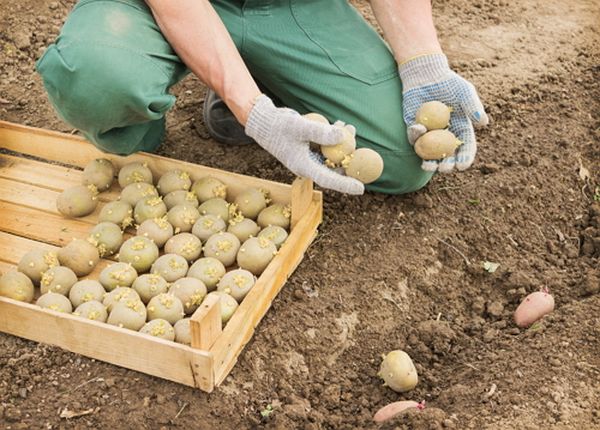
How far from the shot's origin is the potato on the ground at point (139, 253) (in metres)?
2.57

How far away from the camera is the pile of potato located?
93.1 inches

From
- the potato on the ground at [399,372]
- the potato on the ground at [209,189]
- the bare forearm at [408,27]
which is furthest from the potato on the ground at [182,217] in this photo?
the bare forearm at [408,27]

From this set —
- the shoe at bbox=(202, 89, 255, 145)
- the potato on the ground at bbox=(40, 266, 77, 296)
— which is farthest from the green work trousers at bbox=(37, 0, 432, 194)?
the potato on the ground at bbox=(40, 266, 77, 296)

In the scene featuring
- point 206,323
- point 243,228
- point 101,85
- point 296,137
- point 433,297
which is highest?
point 101,85

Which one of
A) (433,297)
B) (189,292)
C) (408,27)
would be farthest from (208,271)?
(408,27)

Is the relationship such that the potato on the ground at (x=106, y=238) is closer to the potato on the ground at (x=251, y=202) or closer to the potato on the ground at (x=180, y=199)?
the potato on the ground at (x=180, y=199)

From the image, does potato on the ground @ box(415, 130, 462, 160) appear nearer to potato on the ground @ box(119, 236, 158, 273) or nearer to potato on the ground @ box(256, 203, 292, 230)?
potato on the ground @ box(256, 203, 292, 230)

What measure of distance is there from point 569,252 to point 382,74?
0.99 meters

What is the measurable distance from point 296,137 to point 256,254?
1.34 feet

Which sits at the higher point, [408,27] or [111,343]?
[408,27]

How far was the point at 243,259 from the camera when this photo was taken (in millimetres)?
2561

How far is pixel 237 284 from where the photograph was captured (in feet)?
8.01

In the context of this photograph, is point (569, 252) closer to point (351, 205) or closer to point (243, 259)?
point (351, 205)

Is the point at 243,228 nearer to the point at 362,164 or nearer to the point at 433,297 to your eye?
the point at 362,164
